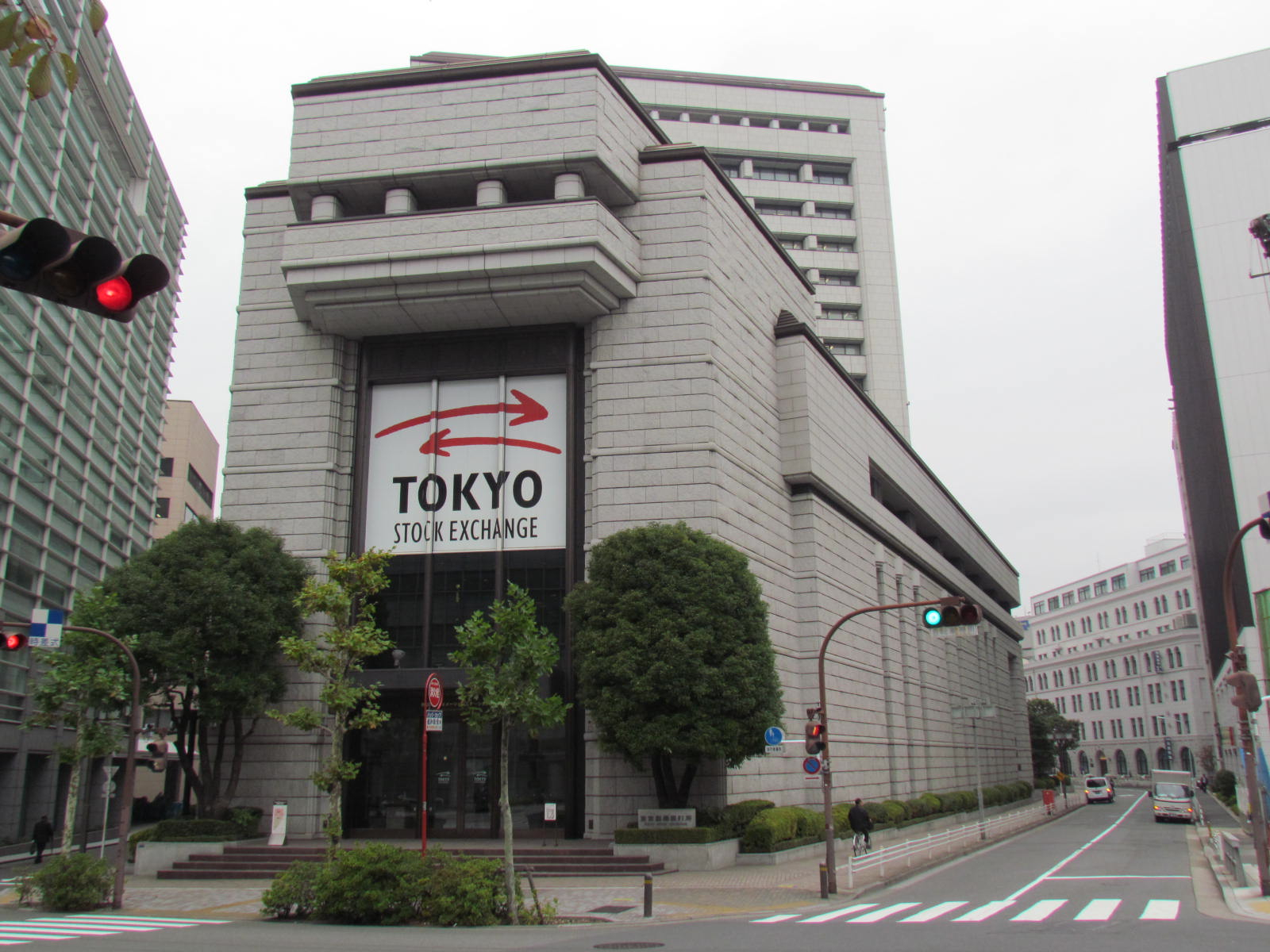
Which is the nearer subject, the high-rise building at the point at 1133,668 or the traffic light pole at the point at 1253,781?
the traffic light pole at the point at 1253,781

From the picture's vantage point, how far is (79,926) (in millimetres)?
17688

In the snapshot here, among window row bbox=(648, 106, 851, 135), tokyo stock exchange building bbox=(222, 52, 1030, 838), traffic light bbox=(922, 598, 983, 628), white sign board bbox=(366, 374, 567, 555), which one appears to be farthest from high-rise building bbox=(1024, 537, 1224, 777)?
traffic light bbox=(922, 598, 983, 628)

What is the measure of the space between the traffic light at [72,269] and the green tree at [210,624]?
21456 mm

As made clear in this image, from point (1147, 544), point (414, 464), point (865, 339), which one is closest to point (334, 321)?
point (414, 464)

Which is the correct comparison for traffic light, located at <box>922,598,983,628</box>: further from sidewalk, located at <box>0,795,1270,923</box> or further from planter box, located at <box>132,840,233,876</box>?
planter box, located at <box>132,840,233,876</box>

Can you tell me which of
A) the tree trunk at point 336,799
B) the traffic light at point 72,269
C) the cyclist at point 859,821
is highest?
the traffic light at point 72,269

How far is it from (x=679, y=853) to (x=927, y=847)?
8733 millimetres

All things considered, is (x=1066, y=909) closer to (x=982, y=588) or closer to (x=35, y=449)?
(x=35, y=449)

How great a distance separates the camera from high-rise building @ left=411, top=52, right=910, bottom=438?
81500 mm

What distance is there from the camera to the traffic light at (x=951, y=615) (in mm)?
19703

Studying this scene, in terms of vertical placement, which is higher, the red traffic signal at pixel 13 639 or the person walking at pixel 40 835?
the red traffic signal at pixel 13 639

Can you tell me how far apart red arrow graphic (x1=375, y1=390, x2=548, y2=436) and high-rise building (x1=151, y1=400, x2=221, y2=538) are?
47.5m

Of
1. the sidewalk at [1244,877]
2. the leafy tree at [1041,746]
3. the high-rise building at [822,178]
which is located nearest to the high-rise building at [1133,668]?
the leafy tree at [1041,746]

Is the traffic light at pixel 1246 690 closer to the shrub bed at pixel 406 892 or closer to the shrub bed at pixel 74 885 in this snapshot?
the shrub bed at pixel 406 892
